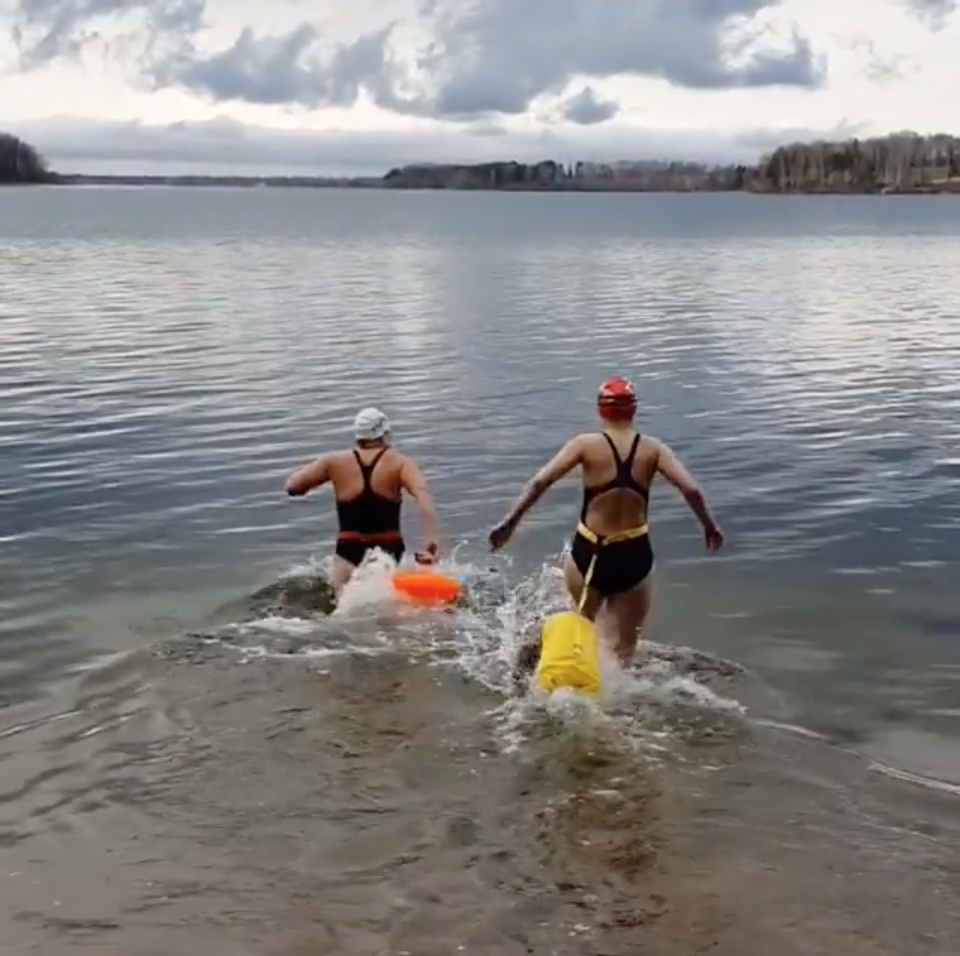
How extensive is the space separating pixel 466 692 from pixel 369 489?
7.59 ft

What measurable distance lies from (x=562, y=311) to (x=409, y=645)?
3113 cm

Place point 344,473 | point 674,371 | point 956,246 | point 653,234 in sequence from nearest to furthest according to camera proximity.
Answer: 1. point 344,473
2. point 674,371
3. point 956,246
4. point 653,234

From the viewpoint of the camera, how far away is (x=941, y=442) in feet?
64.3

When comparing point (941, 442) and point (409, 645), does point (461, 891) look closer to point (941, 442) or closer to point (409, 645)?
point (409, 645)

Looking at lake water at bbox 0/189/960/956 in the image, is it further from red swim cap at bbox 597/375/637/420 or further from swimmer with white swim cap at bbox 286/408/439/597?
red swim cap at bbox 597/375/637/420

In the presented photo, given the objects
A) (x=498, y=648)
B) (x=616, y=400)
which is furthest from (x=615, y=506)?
(x=498, y=648)

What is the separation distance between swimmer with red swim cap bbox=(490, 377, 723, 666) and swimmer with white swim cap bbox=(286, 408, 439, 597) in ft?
5.81

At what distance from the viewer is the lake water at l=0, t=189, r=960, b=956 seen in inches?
273

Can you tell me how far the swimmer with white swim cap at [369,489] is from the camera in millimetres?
11391

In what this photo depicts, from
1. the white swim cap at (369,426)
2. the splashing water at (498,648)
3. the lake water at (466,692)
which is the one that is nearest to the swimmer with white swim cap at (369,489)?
the white swim cap at (369,426)

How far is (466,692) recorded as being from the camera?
9.93m

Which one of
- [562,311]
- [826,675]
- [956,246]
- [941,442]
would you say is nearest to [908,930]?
[826,675]

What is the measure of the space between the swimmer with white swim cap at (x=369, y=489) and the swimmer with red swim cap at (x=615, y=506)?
1.77m

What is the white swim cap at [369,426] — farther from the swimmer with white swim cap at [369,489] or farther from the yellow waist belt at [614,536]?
the yellow waist belt at [614,536]
